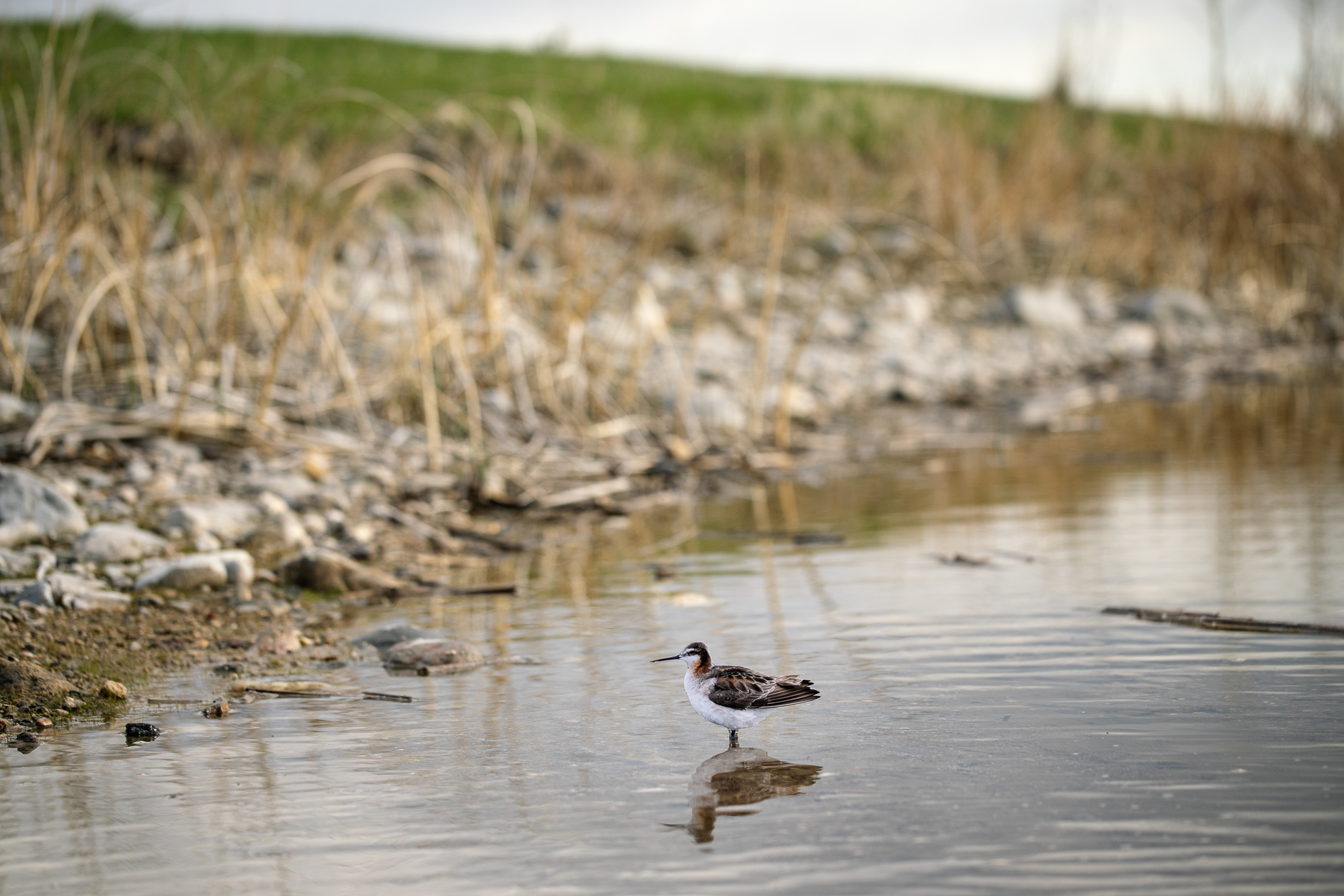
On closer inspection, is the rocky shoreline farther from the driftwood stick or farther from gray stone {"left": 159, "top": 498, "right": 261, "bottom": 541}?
the driftwood stick

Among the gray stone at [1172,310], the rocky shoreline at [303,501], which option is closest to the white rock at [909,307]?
the rocky shoreline at [303,501]

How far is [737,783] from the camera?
2230 mm

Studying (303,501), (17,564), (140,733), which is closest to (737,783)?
(140,733)

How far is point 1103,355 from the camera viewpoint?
11.1m

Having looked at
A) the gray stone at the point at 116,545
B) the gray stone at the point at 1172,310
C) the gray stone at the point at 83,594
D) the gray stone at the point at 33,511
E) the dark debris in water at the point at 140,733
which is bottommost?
the dark debris in water at the point at 140,733

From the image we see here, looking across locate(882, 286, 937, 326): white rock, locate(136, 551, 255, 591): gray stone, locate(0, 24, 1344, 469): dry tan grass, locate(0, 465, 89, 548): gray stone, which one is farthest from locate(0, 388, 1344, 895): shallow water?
locate(882, 286, 937, 326): white rock

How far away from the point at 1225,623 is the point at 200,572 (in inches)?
113

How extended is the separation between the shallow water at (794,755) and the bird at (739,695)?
8cm

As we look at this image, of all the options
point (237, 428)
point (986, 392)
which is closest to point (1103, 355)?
point (986, 392)

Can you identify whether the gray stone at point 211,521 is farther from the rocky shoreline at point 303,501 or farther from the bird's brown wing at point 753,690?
the bird's brown wing at point 753,690

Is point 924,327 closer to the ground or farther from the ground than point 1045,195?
closer to the ground

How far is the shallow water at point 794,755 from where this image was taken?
6.15 ft

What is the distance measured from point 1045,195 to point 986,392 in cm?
448

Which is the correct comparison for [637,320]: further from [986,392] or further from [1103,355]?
[1103,355]
